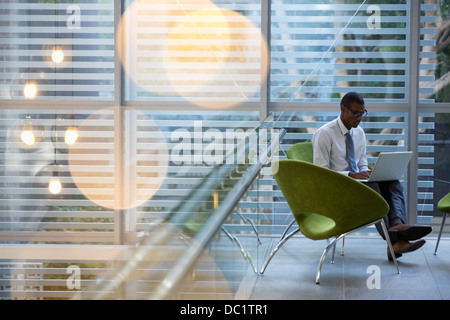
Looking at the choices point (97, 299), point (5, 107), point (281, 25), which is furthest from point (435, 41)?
point (97, 299)

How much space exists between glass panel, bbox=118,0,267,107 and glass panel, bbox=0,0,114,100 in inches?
9.7

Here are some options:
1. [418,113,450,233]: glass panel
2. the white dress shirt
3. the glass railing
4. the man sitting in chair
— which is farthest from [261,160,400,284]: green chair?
[418,113,450,233]: glass panel

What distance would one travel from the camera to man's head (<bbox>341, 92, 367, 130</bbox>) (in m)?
5.23

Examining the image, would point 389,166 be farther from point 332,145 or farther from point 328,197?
point 328,197

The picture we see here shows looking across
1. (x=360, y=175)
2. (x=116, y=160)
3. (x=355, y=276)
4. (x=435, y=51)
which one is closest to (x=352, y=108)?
(x=360, y=175)

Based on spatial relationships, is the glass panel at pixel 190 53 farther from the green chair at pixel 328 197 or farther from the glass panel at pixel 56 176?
the green chair at pixel 328 197

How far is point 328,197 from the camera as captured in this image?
4.27 m

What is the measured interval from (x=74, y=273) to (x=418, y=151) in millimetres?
3814

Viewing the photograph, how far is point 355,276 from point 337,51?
8.84ft

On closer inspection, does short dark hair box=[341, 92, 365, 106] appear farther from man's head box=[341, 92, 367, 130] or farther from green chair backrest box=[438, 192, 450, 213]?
green chair backrest box=[438, 192, 450, 213]

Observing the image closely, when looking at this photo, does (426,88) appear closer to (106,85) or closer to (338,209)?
(338,209)

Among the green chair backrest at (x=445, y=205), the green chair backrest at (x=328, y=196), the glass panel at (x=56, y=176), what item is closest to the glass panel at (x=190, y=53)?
the glass panel at (x=56, y=176)

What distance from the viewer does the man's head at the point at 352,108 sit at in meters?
5.23

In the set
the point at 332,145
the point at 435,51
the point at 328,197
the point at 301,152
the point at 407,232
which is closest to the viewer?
the point at 328,197
